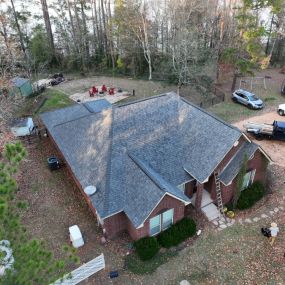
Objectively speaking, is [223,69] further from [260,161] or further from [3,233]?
[3,233]

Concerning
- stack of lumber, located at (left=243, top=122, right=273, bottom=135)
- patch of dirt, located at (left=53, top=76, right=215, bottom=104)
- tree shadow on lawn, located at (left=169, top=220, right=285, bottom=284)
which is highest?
stack of lumber, located at (left=243, top=122, right=273, bottom=135)

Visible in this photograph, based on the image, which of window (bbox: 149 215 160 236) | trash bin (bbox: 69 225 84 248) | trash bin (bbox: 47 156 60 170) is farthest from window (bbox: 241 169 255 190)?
trash bin (bbox: 47 156 60 170)

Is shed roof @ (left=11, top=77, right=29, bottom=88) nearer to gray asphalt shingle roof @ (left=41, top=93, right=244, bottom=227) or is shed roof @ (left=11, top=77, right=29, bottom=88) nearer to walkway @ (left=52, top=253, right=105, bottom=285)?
gray asphalt shingle roof @ (left=41, top=93, right=244, bottom=227)

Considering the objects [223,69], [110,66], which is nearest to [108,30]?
[110,66]

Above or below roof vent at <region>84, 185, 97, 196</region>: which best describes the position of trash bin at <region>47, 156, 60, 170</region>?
below

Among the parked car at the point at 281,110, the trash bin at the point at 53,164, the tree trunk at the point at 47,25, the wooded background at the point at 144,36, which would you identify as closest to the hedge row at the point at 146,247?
the trash bin at the point at 53,164

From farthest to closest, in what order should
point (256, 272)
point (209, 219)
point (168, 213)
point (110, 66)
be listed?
point (110, 66) → point (209, 219) → point (168, 213) → point (256, 272)
